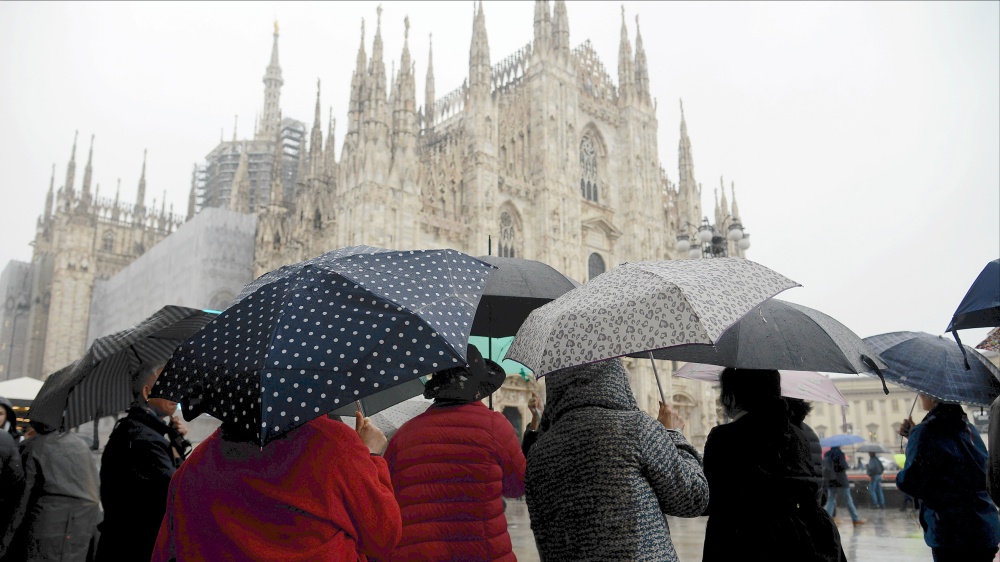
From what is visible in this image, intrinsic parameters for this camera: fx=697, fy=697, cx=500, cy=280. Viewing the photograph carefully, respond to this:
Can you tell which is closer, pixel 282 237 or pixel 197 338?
pixel 197 338

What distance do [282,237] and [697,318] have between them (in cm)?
2597

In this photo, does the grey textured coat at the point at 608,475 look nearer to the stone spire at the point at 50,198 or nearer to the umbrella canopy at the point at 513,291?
the umbrella canopy at the point at 513,291

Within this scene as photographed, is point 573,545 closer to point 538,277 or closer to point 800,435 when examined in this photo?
point 800,435

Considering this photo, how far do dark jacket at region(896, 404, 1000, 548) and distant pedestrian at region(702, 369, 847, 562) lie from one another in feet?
5.36

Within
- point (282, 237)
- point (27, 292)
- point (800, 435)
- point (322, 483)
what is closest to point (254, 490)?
point (322, 483)

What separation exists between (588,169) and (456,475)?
28979 millimetres

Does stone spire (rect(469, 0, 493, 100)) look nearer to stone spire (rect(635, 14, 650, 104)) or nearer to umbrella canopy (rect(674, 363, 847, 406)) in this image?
stone spire (rect(635, 14, 650, 104))

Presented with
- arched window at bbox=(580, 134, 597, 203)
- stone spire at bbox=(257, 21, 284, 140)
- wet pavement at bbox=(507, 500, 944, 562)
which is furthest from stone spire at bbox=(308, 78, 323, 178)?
stone spire at bbox=(257, 21, 284, 140)

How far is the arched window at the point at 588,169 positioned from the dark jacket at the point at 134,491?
2749 centimetres

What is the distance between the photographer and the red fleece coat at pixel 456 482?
3053 mm

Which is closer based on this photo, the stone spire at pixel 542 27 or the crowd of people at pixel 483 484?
the crowd of people at pixel 483 484

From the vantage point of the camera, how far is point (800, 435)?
9.99 ft

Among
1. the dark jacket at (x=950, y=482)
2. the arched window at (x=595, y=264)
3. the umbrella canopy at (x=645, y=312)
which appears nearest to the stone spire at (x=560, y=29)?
the arched window at (x=595, y=264)

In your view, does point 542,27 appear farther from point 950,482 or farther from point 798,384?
point 950,482
